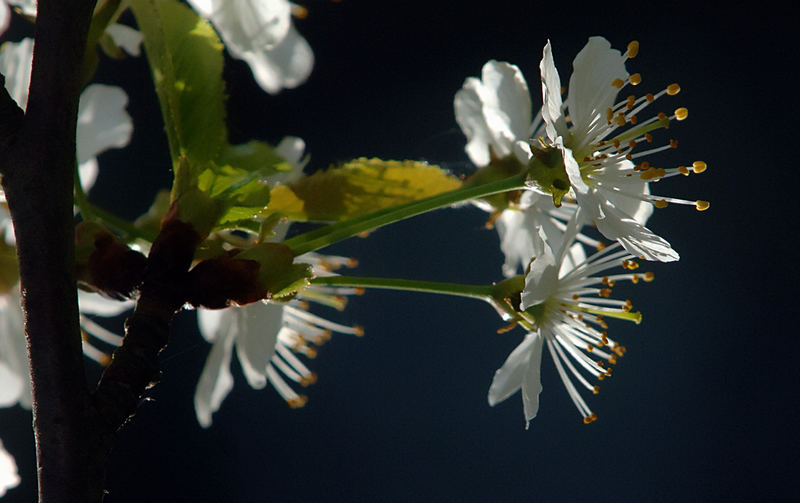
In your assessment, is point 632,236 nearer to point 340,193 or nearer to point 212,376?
point 340,193

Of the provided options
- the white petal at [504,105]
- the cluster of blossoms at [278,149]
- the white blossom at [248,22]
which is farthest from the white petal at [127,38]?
A: the white petal at [504,105]

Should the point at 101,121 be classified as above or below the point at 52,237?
above

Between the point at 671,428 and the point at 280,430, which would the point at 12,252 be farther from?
the point at 671,428

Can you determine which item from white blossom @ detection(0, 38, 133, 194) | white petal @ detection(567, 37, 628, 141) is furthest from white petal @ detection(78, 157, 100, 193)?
white petal @ detection(567, 37, 628, 141)

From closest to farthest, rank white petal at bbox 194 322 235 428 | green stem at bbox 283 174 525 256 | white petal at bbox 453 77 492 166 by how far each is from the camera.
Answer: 1. green stem at bbox 283 174 525 256
2. white petal at bbox 194 322 235 428
3. white petal at bbox 453 77 492 166

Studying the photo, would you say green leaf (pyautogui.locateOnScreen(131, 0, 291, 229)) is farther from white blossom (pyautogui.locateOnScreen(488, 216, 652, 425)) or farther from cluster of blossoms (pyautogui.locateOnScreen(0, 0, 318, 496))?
white blossom (pyautogui.locateOnScreen(488, 216, 652, 425))

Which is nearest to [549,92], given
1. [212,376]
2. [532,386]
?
[532,386]

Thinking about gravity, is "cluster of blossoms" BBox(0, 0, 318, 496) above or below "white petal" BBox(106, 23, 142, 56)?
below
